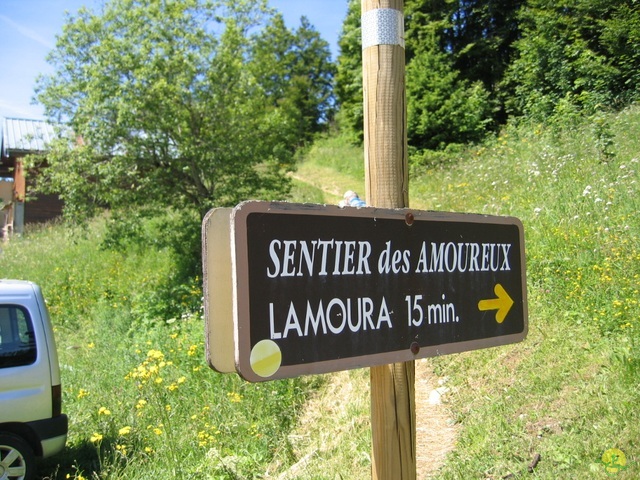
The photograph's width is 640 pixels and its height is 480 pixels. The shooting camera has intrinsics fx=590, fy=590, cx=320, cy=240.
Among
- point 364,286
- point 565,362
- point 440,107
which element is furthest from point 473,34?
point 364,286

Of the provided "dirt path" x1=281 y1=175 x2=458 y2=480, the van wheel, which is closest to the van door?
the van wheel

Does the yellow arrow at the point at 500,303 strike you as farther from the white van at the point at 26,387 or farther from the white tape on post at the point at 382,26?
the white van at the point at 26,387

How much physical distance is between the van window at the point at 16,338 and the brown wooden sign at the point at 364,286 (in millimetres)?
4615

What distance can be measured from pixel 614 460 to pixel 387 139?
2.45 m

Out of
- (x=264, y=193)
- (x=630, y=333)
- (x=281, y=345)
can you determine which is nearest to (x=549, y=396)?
(x=630, y=333)

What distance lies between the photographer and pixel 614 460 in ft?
10.7

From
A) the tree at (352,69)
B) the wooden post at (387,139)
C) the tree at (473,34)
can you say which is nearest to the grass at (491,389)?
the wooden post at (387,139)

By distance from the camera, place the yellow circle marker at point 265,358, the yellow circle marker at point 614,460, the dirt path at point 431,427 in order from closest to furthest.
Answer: the yellow circle marker at point 265,358 → the yellow circle marker at point 614,460 → the dirt path at point 431,427

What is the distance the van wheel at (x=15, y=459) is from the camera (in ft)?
16.3

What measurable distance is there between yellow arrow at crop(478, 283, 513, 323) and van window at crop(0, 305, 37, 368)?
4.67m

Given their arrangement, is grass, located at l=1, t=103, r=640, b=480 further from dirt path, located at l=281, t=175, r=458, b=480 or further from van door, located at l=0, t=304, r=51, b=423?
van door, located at l=0, t=304, r=51, b=423

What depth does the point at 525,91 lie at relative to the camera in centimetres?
1706

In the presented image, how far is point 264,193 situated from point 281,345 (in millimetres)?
11418

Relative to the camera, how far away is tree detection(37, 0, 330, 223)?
11.4 metres
